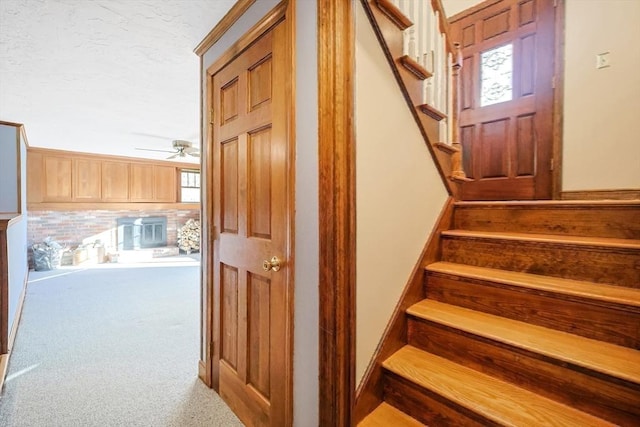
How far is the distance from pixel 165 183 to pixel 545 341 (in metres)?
7.59

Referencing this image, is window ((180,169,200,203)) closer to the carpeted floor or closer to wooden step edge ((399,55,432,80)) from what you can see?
the carpeted floor

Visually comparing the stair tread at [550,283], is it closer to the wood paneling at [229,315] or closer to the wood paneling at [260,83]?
the wood paneling at [229,315]

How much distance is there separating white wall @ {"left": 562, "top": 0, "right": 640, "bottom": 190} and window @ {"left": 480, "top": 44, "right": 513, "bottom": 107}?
414 mm

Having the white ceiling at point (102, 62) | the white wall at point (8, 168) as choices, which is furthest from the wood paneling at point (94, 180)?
the white wall at point (8, 168)

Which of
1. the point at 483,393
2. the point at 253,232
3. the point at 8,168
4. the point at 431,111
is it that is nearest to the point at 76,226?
the point at 8,168

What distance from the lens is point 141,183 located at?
6562 millimetres

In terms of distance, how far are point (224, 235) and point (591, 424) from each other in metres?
1.73

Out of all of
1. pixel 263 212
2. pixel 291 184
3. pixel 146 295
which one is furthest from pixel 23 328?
pixel 291 184

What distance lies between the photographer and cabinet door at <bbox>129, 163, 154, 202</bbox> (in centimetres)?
644

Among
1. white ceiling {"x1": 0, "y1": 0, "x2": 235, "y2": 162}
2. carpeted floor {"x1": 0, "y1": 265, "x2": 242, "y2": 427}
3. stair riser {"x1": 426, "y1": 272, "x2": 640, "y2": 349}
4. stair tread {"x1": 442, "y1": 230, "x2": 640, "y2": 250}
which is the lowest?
carpeted floor {"x1": 0, "y1": 265, "x2": 242, "y2": 427}

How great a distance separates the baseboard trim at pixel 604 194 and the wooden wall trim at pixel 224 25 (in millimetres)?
2716

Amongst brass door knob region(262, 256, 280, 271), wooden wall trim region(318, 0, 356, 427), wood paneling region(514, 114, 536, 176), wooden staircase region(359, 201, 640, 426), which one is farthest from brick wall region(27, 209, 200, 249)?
wood paneling region(514, 114, 536, 176)

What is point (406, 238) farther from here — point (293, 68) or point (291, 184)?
point (293, 68)

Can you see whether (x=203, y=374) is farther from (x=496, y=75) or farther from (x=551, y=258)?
(x=496, y=75)
